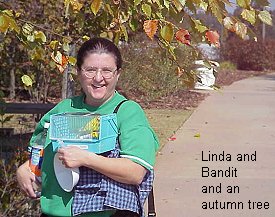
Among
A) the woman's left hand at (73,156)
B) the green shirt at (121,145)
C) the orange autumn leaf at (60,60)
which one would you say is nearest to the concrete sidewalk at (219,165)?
the orange autumn leaf at (60,60)

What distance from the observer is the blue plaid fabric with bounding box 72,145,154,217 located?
2.81 metres

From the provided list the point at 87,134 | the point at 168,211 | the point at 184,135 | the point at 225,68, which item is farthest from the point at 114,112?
the point at 225,68

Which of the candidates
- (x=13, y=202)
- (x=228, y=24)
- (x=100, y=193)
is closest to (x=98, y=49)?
(x=100, y=193)

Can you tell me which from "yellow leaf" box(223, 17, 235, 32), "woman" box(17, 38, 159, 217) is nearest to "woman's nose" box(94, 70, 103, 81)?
"woman" box(17, 38, 159, 217)

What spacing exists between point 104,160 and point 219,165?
252 inches

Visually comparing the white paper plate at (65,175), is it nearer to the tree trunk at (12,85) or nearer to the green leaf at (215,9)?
the green leaf at (215,9)

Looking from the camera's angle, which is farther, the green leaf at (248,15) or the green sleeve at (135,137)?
the green leaf at (248,15)

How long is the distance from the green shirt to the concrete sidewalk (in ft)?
12.2

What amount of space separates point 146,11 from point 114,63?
1.82 ft

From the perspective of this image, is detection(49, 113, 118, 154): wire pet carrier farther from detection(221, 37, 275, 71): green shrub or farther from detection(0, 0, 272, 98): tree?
detection(221, 37, 275, 71): green shrub

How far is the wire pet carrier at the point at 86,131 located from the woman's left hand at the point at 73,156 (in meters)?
0.05

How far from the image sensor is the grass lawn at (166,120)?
11922 millimetres

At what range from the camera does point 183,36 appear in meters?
3.46

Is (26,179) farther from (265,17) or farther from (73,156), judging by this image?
(265,17)
